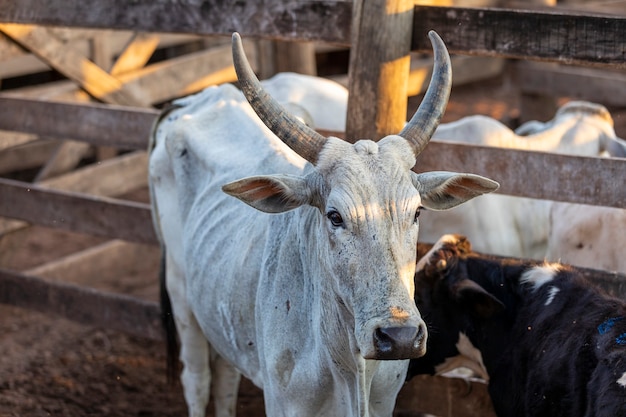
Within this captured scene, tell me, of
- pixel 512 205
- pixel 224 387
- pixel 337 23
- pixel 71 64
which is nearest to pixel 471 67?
pixel 512 205

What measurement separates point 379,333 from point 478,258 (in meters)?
1.27

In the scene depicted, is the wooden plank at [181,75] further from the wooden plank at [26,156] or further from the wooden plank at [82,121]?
the wooden plank at [26,156]

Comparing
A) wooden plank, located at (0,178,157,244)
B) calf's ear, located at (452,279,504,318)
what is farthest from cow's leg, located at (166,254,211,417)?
calf's ear, located at (452,279,504,318)

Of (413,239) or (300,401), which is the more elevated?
(413,239)

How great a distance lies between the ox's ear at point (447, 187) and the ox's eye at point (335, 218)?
1.03 feet

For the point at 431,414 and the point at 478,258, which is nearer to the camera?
the point at 478,258

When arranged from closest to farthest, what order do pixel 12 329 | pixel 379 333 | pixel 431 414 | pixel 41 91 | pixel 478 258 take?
pixel 379 333 → pixel 478 258 → pixel 431 414 → pixel 12 329 → pixel 41 91

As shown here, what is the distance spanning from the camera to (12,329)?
6699 millimetres

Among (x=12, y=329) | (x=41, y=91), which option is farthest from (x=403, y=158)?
(x=41, y=91)

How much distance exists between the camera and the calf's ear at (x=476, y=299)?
3.97 m

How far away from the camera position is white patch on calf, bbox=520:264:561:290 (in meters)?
3.92

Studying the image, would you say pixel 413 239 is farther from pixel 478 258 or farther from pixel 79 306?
→ pixel 79 306

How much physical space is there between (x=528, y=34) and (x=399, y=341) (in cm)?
171

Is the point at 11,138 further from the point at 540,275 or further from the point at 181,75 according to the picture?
the point at 540,275
